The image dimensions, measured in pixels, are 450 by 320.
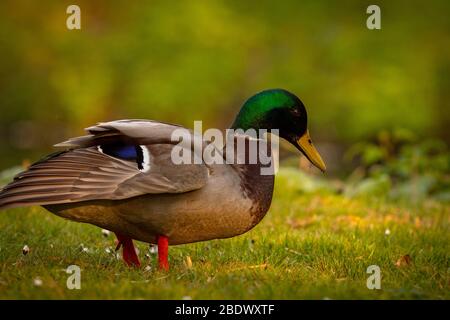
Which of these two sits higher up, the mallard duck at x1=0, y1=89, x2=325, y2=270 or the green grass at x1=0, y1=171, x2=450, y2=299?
the mallard duck at x1=0, y1=89, x2=325, y2=270

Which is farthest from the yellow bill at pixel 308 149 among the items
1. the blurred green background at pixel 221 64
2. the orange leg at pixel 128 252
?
the blurred green background at pixel 221 64

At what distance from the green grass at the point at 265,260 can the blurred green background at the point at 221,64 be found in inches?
632

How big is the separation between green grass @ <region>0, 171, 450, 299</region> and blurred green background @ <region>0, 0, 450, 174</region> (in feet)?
52.7

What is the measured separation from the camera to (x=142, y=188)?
3.66 m

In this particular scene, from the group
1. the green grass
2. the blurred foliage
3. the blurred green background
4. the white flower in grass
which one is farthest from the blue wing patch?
the blurred green background

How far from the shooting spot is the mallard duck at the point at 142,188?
3.66 meters

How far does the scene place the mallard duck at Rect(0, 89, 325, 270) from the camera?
3.66 m

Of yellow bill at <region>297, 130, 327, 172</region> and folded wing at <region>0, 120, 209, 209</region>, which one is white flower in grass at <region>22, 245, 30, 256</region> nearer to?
folded wing at <region>0, 120, 209, 209</region>

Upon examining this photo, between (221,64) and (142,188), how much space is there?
19682 millimetres

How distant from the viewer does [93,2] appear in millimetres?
25953

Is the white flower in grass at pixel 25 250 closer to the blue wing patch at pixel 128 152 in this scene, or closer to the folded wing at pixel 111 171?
the folded wing at pixel 111 171

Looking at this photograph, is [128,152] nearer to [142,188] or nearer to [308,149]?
[142,188]

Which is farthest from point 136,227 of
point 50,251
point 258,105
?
point 258,105
